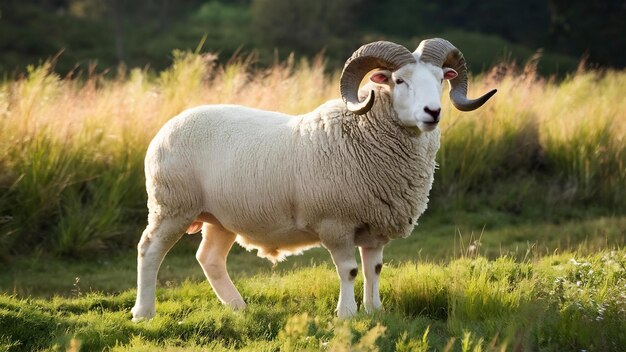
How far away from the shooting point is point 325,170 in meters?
6.23

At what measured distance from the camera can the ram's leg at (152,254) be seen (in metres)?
6.66

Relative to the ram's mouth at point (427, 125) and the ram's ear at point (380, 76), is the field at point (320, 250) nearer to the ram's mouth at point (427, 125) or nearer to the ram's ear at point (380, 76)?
the ram's mouth at point (427, 125)

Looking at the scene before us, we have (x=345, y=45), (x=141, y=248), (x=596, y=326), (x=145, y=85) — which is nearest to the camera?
(x=596, y=326)

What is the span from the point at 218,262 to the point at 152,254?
20.2 inches

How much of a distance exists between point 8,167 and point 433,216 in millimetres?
Result: 4951

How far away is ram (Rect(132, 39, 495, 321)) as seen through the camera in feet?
20.2

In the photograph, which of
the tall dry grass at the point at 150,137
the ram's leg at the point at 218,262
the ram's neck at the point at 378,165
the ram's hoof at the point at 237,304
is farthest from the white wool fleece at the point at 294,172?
the tall dry grass at the point at 150,137

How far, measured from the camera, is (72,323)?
6309 mm

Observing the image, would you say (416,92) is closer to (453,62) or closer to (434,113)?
(434,113)

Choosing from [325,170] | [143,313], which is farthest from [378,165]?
[143,313]

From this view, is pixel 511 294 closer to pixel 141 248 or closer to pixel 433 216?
pixel 141 248

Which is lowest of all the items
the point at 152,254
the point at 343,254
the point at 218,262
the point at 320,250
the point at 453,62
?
the point at 320,250

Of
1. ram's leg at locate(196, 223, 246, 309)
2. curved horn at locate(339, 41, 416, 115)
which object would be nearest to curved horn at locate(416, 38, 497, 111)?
curved horn at locate(339, 41, 416, 115)

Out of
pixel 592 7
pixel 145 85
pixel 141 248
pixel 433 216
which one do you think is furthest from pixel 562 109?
pixel 592 7
